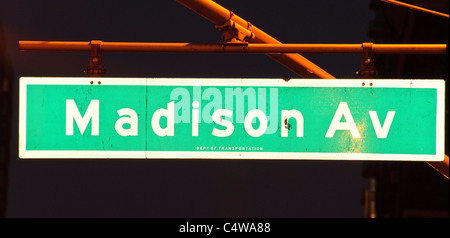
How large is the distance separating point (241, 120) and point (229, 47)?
57cm

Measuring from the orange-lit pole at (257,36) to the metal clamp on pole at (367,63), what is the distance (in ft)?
0.82

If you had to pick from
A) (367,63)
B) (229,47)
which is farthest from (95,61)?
(367,63)

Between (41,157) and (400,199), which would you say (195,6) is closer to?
(41,157)

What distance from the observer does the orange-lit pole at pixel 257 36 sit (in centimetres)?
553

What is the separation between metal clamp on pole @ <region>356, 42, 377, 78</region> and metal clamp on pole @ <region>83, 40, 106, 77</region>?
6.26ft

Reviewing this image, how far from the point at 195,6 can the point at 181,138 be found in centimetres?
94

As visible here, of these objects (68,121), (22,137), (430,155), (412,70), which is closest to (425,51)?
(430,155)

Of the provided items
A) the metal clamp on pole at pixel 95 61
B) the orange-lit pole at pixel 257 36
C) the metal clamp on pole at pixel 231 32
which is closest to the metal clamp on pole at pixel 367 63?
the orange-lit pole at pixel 257 36

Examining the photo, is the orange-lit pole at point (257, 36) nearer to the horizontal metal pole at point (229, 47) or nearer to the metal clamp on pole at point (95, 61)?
the horizontal metal pole at point (229, 47)

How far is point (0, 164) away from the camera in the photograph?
46406mm

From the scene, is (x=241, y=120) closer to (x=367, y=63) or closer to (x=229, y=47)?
(x=229, y=47)

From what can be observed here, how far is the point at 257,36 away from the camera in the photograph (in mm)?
6012

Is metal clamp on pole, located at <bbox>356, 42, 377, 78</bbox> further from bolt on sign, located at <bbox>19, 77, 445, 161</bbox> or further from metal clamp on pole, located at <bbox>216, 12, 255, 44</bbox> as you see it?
metal clamp on pole, located at <bbox>216, 12, 255, 44</bbox>

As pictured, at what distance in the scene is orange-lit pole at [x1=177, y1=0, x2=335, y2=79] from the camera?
553 centimetres
